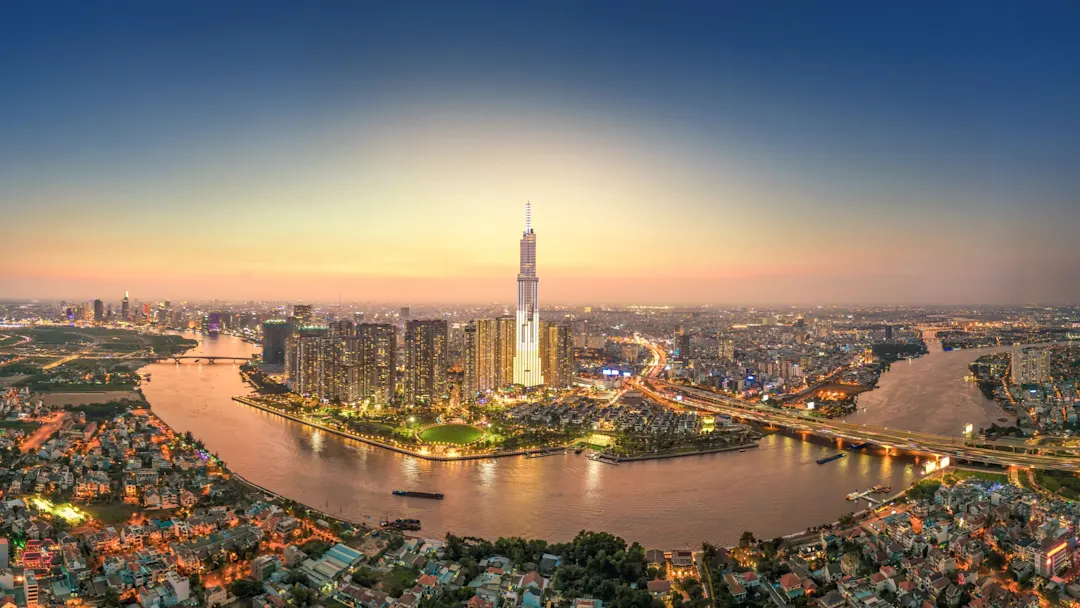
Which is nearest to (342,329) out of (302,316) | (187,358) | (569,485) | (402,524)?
(302,316)

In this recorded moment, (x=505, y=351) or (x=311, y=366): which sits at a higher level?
(x=505, y=351)

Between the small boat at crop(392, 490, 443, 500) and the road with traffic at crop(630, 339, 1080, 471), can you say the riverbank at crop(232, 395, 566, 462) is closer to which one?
the small boat at crop(392, 490, 443, 500)

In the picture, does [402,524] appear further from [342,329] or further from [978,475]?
[342,329]

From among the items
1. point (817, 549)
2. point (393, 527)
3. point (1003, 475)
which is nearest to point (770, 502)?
point (817, 549)

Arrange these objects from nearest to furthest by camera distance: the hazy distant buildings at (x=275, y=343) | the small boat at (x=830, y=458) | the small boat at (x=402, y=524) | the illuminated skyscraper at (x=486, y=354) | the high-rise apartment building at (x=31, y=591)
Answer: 1. the high-rise apartment building at (x=31, y=591)
2. the small boat at (x=402, y=524)
3. the small boat at (x=830, y=458)
4. the illuminated skyscraper at (x=486, y=354)
5. the hazy distant buildings at (x=275, y=343)

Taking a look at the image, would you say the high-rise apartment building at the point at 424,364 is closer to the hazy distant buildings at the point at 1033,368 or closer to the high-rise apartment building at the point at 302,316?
the high-rise apartment building at the point at 302,316

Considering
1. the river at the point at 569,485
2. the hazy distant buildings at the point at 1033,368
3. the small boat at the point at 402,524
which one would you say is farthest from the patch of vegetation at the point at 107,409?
the hazy distant buildings at the point at 1033,368
